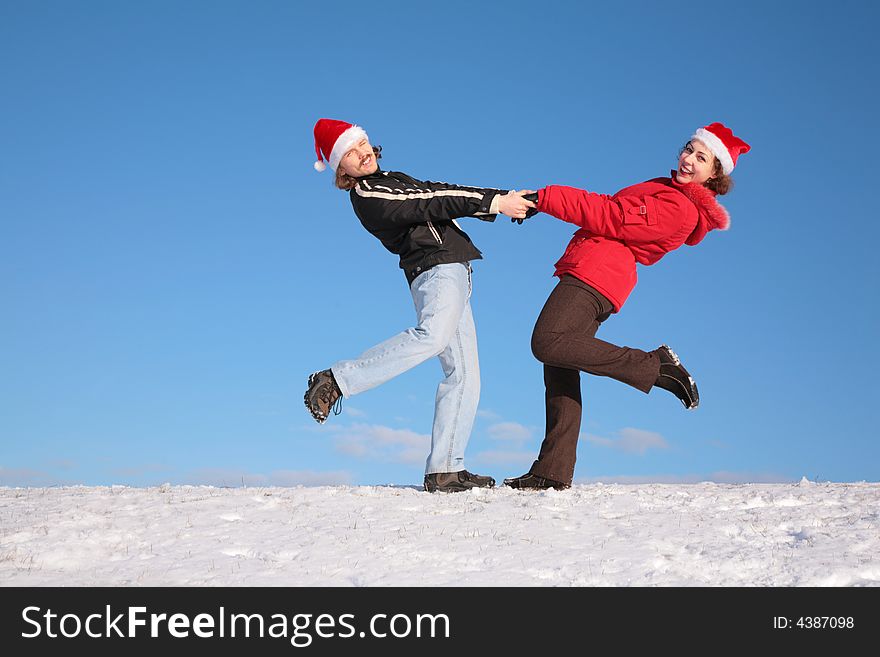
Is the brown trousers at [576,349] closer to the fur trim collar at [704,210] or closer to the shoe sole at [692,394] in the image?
the shoe sole at [692,394]

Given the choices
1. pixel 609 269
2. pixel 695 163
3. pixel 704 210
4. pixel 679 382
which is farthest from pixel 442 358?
pixel 695 163

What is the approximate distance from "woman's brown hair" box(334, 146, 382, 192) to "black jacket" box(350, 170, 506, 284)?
51 millimetres

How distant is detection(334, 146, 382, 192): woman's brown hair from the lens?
6.22 meters

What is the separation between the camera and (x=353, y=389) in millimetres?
5715

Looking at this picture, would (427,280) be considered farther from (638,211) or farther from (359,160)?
(638,211)

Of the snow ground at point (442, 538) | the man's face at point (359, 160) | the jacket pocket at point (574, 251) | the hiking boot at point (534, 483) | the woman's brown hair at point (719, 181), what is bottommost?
the snow ground at point (442, 538)

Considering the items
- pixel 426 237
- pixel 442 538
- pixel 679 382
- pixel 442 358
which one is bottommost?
pixel 442 538

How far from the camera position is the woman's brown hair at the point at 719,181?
6203 mm

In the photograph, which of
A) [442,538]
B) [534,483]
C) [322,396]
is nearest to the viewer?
[442,538]

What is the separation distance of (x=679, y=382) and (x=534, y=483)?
1.27m

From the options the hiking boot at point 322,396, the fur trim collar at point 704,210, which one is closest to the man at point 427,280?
the hiking boot at point 322,396

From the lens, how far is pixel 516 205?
5848mm

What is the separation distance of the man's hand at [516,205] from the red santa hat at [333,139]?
1204 millimetres
